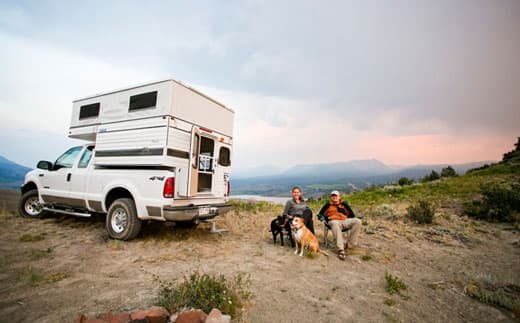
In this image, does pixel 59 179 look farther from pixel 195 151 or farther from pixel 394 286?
pixel 394 286

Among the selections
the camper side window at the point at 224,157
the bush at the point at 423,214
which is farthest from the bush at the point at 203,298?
the bush at the point at 423,214

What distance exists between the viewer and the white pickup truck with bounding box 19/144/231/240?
459 centimetres

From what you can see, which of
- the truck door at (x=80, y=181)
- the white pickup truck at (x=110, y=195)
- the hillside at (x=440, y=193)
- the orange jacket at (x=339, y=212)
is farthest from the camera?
the hillside at (x=440, y=193)

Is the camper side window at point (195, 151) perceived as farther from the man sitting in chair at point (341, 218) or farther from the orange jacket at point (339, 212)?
the orange jacket at point (339, 212)

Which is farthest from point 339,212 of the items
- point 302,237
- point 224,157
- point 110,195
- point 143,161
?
point 110,195

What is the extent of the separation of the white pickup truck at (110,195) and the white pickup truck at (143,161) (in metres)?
0.02

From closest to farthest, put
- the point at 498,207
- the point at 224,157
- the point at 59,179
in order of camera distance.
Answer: the point at 59,179 < the point at 224,157 < the point at 498,207

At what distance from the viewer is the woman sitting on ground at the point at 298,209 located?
5.30 m

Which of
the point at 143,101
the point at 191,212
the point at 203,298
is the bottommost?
the point at 203,298

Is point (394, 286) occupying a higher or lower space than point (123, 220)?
lower

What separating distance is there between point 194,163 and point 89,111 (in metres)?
3.37

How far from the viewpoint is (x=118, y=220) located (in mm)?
5160

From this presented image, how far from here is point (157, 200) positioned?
14.9 feet

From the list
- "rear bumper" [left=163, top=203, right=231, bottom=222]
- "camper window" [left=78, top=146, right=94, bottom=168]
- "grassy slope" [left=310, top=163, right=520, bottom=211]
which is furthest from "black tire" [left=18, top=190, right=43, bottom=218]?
"grassy slope" [left=310, top=163, right=520, bottom=211]
